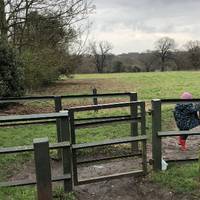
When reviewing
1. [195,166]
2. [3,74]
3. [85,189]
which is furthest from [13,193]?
[3,74]

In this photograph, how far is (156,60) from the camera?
10238 centimetres

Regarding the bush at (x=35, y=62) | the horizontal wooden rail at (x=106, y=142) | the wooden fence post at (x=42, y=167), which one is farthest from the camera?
the bush at (x=35, y=62)

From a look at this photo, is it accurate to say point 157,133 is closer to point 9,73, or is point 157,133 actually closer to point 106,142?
point 106,142

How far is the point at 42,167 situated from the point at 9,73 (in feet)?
42.2

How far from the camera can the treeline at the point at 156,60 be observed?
91706 mm

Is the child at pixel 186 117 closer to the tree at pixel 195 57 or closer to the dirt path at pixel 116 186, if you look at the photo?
the dirt path at pixel 116 186

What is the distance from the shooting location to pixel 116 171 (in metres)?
6.55

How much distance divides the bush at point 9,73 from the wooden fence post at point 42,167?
1211 centimetres

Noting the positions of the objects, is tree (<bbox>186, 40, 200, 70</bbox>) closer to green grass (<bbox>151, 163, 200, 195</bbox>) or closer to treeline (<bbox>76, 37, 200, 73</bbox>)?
treeline (<bbox>76, 37, 200, 73</bbox>)

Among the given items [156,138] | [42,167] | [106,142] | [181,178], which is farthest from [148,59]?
[42,167]

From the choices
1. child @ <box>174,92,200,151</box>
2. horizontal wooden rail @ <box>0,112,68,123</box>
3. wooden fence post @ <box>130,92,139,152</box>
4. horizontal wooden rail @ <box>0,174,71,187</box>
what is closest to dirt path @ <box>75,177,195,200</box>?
horizontal wooden rail @ <box>0,174,71,187</box>

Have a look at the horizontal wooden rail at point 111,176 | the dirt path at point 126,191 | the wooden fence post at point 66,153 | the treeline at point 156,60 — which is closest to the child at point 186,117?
the horizontal wooden rail at point 111,176

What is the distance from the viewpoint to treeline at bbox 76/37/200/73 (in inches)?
3610

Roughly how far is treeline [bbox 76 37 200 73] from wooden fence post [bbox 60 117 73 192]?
3083 inches
